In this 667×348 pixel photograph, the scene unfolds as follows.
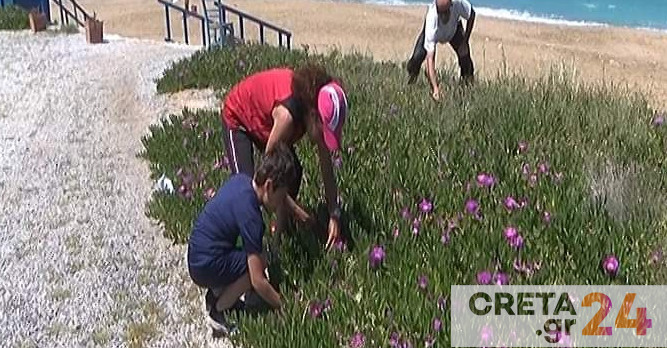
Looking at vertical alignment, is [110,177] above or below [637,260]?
below

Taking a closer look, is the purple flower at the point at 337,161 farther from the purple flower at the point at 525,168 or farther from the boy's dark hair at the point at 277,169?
the boy's dark hair at the point at 277,169

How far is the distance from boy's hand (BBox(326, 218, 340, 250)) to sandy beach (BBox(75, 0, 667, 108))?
1512 centimetres

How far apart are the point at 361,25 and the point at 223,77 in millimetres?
20632

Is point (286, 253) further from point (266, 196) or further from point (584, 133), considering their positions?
point (584, 133)

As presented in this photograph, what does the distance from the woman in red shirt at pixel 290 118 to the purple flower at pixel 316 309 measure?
24.7 inches

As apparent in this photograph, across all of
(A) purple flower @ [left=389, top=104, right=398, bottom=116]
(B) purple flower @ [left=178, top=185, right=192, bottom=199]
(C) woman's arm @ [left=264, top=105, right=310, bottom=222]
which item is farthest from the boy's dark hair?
(A) purple flower @ [left=389, top=104, right=398, bottom=116]

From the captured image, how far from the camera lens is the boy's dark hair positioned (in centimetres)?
434

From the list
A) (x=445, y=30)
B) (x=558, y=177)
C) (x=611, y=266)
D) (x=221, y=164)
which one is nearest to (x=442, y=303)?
(x=611, y=266)

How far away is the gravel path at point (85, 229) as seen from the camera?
4.97 metres

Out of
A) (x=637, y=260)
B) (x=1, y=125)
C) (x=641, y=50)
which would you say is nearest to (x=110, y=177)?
(x=1, y=125)

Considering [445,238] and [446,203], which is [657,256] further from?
[446,203]

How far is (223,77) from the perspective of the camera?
1118cm

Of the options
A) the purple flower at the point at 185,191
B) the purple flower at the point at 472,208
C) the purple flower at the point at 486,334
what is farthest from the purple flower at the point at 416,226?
the purple flower at the point at 185,191

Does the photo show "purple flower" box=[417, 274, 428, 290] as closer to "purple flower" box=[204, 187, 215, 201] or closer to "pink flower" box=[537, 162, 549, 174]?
"pink flower" box=[537, 162, 549, 174]
